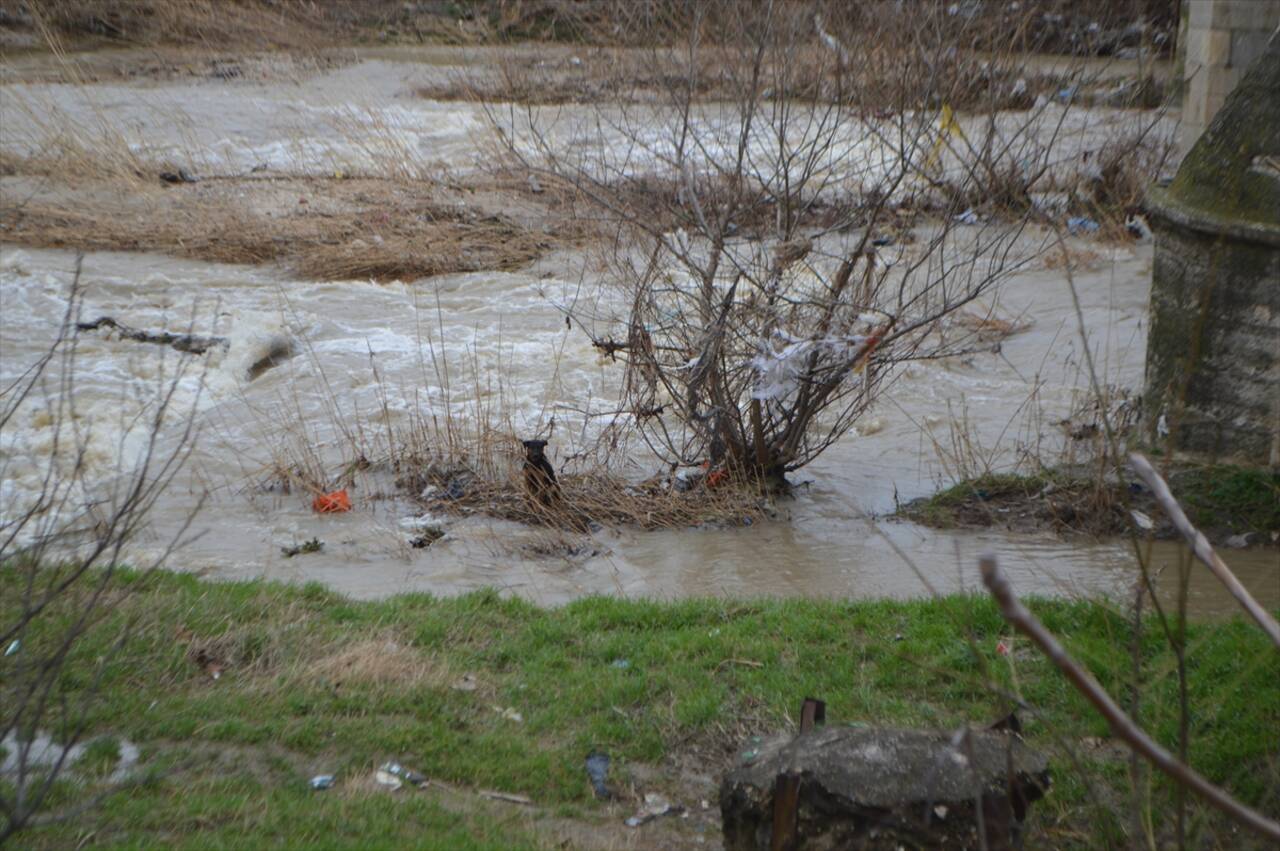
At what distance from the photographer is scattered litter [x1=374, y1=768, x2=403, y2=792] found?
4.06m

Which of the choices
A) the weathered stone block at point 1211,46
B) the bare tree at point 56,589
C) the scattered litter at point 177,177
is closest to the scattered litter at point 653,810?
the bare tree at point 56,589

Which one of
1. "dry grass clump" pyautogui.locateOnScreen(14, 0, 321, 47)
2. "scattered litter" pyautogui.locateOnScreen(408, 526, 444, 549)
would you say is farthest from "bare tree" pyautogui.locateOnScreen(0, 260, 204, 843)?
"dry grass clump" pyautogui.locateOnScreen(14, 0, 321, 47)

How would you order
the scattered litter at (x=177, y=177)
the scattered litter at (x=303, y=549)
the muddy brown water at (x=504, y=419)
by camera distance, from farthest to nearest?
the scattered litter at (x=177, y=177) < the scattered litter at (x=303, y=549) < the muddy brown water at (x=504, y=419)

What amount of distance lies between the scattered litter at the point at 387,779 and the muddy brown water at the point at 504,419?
1857mm

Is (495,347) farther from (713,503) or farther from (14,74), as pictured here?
(14,74)

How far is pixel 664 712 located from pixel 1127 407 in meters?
4.21

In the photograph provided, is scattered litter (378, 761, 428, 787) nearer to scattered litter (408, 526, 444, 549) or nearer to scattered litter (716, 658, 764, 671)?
scattered litter (716, 658, 764, 671)

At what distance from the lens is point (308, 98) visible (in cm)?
2023

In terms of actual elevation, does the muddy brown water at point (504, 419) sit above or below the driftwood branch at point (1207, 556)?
below

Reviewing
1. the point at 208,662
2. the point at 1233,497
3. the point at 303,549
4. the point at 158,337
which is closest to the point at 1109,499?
the point at 1233,497

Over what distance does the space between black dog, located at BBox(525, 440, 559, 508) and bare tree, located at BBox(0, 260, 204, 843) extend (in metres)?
1.96

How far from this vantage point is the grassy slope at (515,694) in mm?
3840

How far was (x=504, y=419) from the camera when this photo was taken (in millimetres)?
8219

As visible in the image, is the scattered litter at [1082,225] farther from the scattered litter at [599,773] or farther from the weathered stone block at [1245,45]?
the scattered litter at [599,773]
